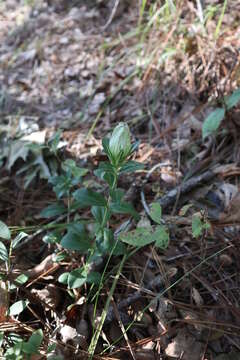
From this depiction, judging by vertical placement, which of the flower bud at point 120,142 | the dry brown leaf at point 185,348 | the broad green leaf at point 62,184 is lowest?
the dry brown leaf at point 185,348

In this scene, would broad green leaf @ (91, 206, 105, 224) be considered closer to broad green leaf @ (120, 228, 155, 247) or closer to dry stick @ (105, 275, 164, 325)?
broad green leaf @ (120, 228, 155, 247)

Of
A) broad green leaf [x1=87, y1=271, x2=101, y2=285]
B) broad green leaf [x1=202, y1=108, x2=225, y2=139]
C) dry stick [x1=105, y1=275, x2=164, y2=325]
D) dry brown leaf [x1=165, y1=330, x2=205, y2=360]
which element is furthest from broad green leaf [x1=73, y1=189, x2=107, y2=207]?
broad green leaf [x1=202, y1=108, x2=225, y2=139]

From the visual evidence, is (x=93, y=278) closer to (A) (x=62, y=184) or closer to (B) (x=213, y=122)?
(A) (x=62, y=184)

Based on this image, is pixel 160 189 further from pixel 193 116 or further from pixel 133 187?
pixel 193 116

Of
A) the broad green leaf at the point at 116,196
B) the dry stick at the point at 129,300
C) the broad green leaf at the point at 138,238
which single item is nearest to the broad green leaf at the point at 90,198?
the broad green leaf at the point at 116,196

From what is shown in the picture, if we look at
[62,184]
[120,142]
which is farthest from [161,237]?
[62,184]

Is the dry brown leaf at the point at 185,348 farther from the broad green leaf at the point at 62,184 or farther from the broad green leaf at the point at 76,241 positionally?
the broad green leaf at the point at 62,184
